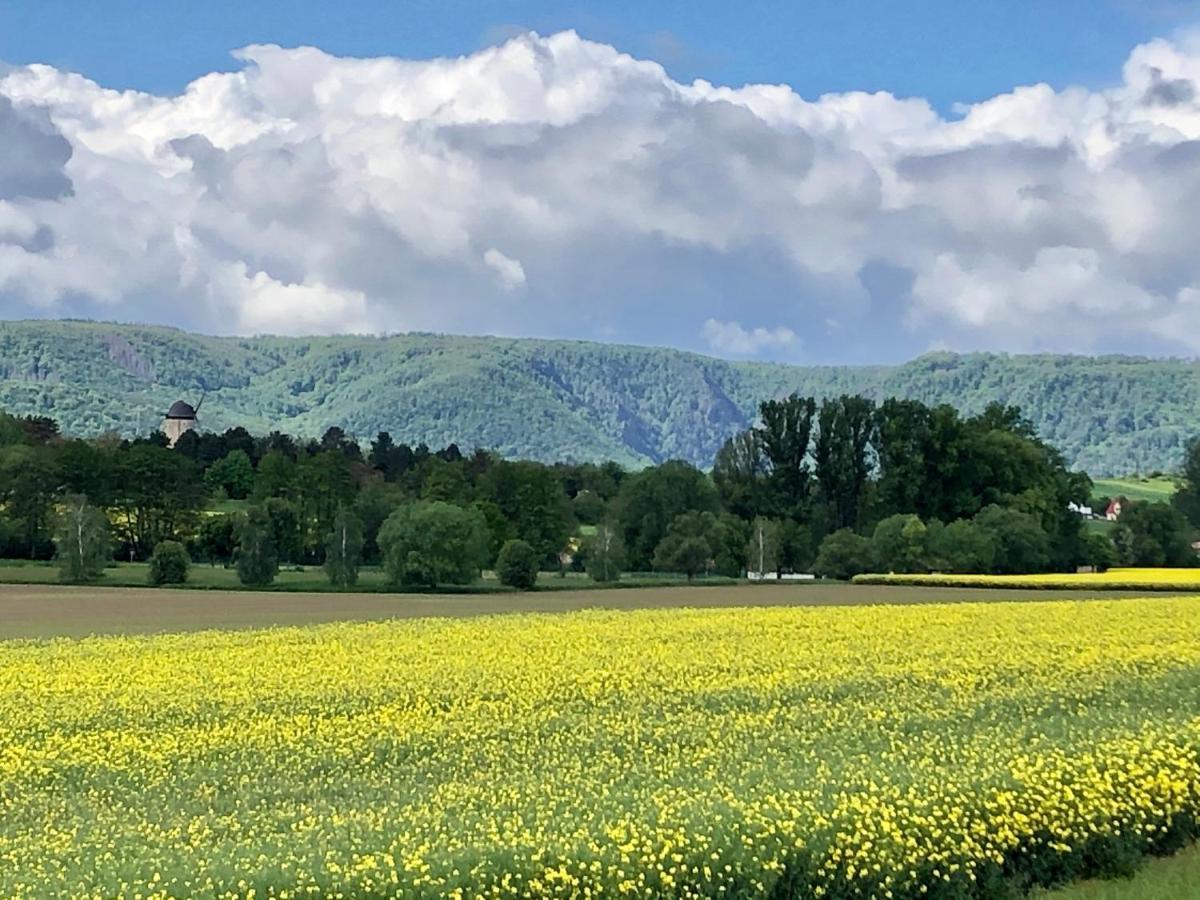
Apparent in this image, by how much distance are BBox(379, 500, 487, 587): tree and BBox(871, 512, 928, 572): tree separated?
31075mm

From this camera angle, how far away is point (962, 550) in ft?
344

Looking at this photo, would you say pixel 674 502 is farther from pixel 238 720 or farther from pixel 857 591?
pixel 238 720

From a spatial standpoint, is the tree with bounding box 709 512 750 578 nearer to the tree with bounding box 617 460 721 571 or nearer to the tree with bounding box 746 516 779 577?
the tree with bounding box 746 516 779 577

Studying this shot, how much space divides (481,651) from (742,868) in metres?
20.8

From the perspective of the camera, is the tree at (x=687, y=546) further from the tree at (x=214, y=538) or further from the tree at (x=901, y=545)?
the tree at (x=214, y=538)

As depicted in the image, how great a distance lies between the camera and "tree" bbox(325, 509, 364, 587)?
95562 millimetres

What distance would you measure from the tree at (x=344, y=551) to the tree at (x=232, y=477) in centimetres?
5907

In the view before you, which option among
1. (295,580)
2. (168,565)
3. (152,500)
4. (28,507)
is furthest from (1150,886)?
(152,500)

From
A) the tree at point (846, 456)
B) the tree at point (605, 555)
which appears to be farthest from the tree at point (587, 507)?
the tree at point (605, 555)

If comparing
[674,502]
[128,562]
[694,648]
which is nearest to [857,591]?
[674,502]

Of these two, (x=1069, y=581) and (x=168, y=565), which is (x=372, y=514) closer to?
Result: (x=168, y=565)

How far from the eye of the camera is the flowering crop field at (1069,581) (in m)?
80.1

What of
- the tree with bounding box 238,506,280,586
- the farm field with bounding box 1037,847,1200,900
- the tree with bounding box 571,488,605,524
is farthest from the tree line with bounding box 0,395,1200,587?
the farm field with bounding box 1037,847,1200,900

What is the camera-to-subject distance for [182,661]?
107ft
